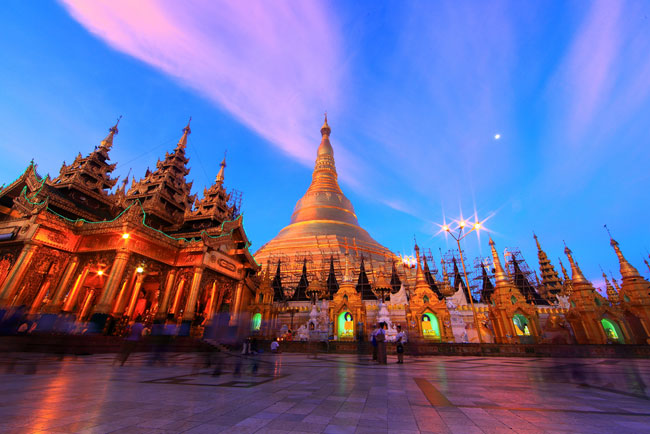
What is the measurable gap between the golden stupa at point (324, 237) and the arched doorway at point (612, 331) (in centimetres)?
2044

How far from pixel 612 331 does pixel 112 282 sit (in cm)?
3485

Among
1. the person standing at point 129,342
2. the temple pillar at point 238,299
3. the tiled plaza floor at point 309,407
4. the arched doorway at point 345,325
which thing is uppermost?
the temple pillar at point 238,299

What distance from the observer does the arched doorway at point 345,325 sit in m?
25.0

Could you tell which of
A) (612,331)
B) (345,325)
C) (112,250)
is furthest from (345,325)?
(612,331)

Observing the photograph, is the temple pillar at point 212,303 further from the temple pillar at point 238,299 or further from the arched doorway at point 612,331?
the arched doorway at point 612,331

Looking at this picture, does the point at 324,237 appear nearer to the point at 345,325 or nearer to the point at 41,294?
the point at 345,325

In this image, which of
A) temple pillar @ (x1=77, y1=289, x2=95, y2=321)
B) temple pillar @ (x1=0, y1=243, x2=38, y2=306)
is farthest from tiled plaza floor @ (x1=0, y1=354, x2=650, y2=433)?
temple pillar @ (x1=77, y1=289, x2=95, y2=321)

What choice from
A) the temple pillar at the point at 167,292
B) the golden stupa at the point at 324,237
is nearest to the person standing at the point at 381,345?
the temple pillar at the point at 167,292

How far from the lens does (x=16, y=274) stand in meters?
15.0

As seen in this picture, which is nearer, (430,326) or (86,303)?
(86,303)

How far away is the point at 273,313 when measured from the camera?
2698 centimetres

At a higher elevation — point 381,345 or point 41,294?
point 41,294

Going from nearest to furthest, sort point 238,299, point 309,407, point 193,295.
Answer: point 309,407
point 193,295
point 238,299

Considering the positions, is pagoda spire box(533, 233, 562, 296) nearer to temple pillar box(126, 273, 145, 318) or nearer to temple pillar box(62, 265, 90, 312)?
temple pillar box(126, 273, 145, 318)
